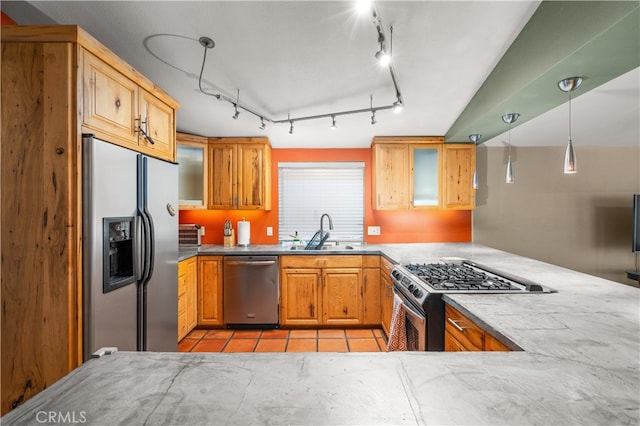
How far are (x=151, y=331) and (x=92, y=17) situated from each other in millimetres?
2025

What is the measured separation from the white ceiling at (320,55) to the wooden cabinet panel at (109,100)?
428 millimetres

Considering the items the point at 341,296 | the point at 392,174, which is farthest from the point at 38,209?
the point at 392,174

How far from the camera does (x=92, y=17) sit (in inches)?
67.6

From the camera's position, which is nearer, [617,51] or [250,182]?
[617,51]

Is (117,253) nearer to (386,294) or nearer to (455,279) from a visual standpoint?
(455,279)

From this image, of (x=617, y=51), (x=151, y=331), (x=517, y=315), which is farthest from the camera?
(x=151, y=331)

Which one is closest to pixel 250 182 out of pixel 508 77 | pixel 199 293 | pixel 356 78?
pixel 199 293

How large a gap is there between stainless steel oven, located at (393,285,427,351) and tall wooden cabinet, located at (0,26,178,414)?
1822mm

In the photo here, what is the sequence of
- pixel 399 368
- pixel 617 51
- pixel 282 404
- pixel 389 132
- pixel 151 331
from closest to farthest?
pixel 282 404, pixel 399 368, pixel 617 51, pixel 151 331, pixel 389 132

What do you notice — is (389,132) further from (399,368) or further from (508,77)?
(399,368)

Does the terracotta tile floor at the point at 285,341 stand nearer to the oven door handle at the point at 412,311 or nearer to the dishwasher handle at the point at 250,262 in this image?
the dishwasher handle at the point at 250,262

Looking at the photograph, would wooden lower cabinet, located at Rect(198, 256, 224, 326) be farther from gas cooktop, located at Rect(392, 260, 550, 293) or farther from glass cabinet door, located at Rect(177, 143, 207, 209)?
gas cooktop, located at Rect(392, 260, 550, 293)

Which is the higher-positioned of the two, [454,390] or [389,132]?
[389,132]

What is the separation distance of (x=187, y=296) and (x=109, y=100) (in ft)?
6.94
